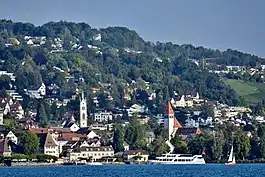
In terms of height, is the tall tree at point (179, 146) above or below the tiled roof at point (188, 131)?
below

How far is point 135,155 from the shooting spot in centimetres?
9956

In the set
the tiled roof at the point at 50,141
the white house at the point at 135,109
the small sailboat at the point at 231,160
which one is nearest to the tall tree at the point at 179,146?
the small sailboat at the point at 231,160

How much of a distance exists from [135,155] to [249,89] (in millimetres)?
73995

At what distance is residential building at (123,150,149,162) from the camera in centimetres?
9919

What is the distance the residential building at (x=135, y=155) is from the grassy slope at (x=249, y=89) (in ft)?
207

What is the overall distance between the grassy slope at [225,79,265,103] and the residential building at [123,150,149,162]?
63149mm

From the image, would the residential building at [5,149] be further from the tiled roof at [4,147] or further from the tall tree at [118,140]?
the tall tree at [118,140]

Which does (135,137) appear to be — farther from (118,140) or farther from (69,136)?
(69,136)

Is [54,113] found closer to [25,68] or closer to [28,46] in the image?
[25,68]

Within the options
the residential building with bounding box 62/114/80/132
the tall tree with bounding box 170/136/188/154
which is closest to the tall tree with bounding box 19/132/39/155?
the tall tree with bounding box 170/136/188/154

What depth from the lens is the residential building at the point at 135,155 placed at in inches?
3905

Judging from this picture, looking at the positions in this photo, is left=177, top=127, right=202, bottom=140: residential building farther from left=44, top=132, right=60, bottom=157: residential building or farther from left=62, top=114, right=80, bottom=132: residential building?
left=44, top=132, right=60, bottom=157: residential building

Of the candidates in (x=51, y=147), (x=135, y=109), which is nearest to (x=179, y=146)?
(x=51, y=147)

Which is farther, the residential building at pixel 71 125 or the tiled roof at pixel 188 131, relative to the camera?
the residential building at pixel 71 125
